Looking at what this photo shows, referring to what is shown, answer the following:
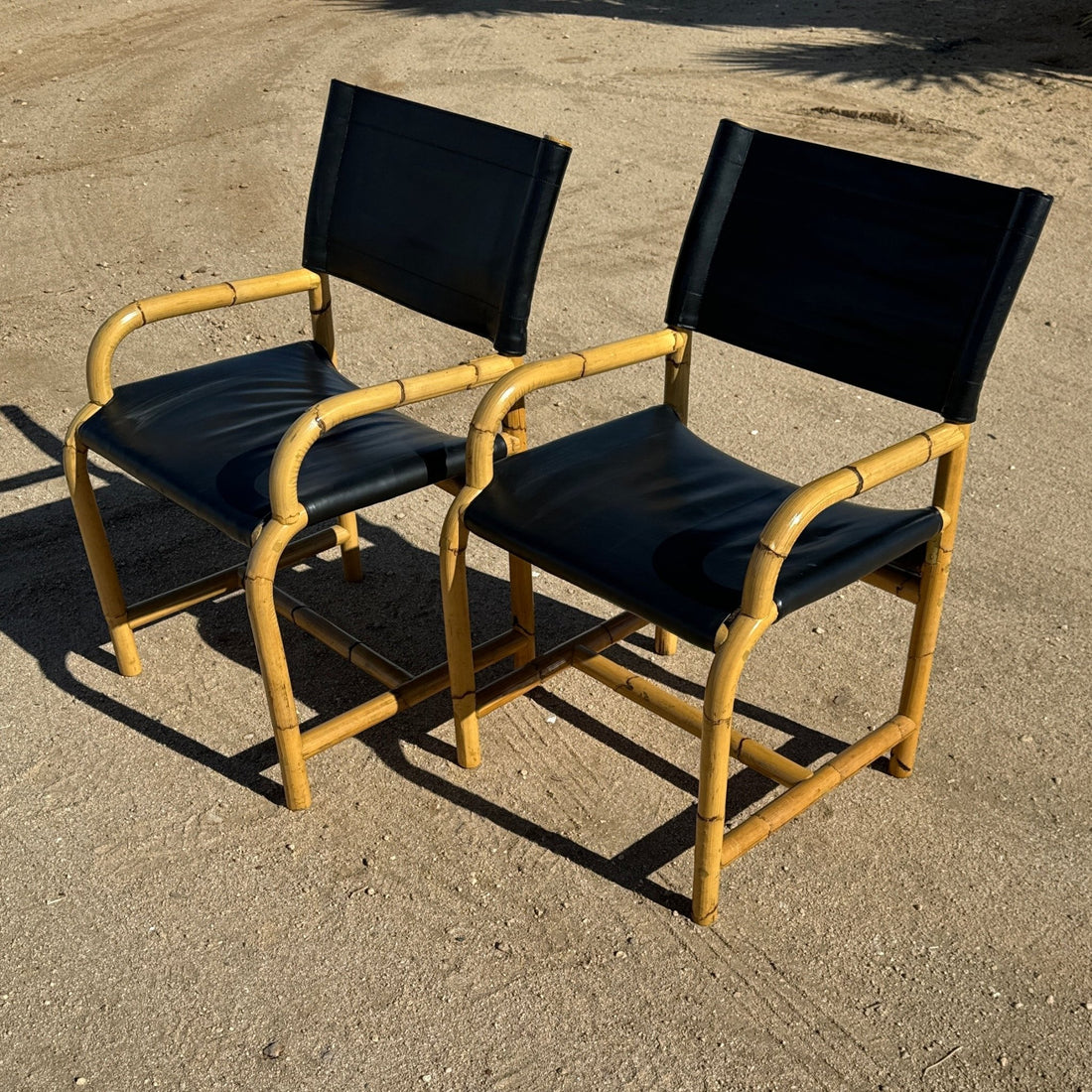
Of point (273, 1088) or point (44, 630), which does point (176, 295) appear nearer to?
point (44, 630)

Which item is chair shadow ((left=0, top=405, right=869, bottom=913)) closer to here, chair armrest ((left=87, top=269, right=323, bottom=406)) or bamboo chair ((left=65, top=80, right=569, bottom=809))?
bamboo chair ((left=65, top=80, right=569, bottom=809))

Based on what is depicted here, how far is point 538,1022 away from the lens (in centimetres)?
205

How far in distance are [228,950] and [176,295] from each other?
4.17ft

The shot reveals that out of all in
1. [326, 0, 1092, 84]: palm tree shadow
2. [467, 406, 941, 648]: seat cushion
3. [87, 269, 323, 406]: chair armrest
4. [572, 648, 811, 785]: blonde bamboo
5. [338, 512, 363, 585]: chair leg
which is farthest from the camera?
[326, 0, 1092, 84]: palm tree shadow

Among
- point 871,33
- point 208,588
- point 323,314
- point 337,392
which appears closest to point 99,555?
point 208,588

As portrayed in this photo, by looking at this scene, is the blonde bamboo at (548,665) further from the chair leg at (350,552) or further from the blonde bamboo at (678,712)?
the chair leg at (350,552)

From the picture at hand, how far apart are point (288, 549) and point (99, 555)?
0.49 meters

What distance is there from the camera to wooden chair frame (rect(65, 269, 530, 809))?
2178mm

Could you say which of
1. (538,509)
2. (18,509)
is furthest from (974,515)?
(18,509)

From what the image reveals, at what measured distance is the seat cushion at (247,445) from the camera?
7.49 ft

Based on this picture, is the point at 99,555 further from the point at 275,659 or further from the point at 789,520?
the point at 789,520

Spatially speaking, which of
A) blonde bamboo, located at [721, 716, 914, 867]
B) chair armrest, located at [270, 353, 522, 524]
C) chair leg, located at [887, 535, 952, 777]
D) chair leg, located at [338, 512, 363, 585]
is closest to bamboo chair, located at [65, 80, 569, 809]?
chair armrest, located at [270, 353, 522, 524]

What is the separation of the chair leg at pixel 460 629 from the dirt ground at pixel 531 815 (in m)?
0.08

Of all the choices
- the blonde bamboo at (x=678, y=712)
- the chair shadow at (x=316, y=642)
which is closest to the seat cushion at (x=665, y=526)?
the blonde bamboo at (x=678, y=712)
